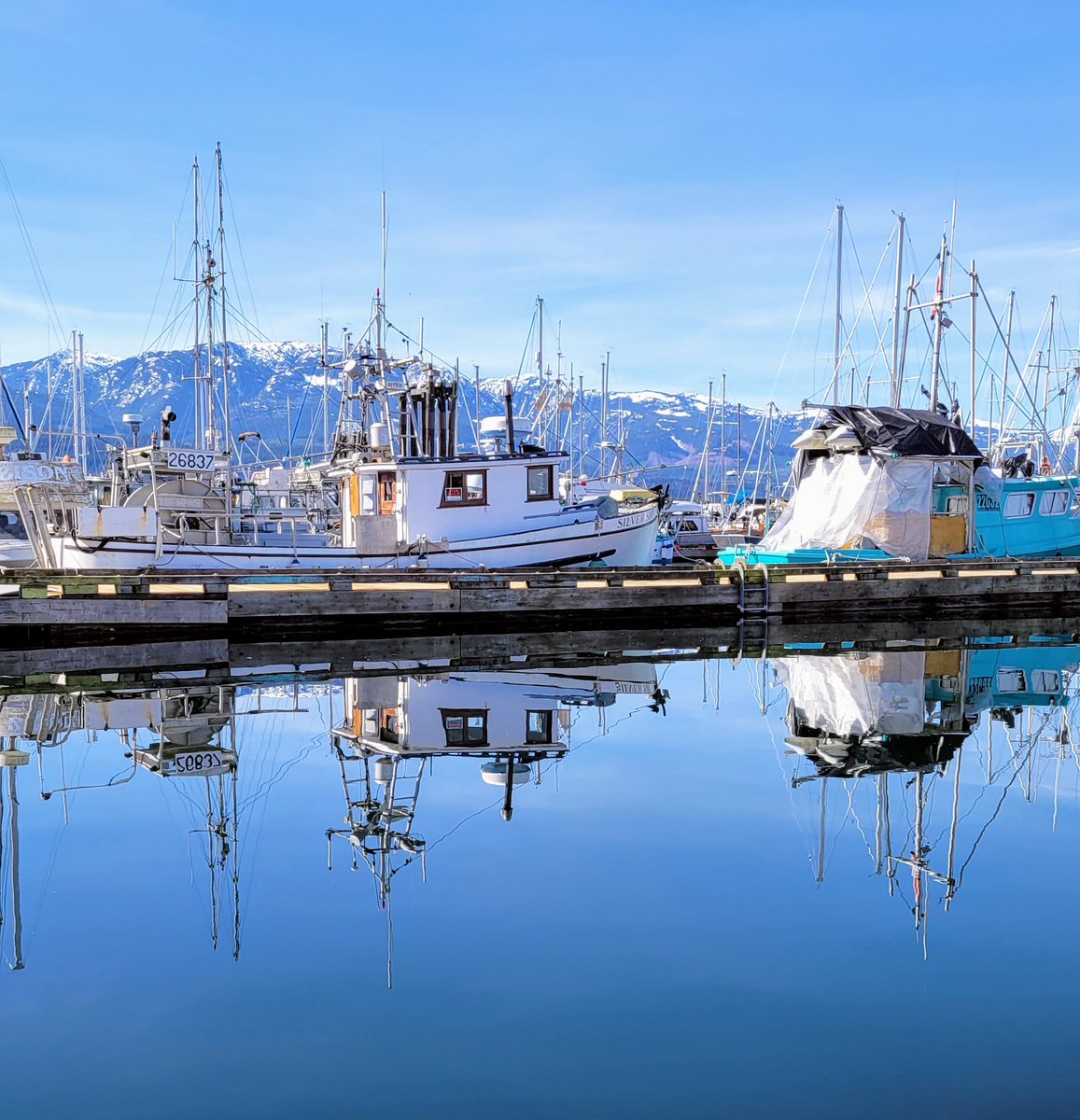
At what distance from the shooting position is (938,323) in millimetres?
33531

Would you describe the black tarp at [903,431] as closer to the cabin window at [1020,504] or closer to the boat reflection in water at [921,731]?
the cabin window at [1020,504]

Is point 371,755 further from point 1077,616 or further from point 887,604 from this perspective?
point 1077,616

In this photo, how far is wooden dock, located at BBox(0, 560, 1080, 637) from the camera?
20.9m

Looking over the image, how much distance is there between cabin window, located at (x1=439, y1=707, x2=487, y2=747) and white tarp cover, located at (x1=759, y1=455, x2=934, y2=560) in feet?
47.9

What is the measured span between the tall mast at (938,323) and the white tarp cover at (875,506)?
4.88 m

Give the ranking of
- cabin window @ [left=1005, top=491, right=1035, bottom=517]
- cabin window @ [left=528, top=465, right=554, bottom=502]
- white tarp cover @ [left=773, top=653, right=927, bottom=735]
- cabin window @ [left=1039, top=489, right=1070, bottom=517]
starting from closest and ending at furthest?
white tarp cover @ [left=773, top=653, right=927, bottom=735] < cabin window @ [left=528, top=465, right=554, bottom=502] < cabin window @ [left=1005, top=491, right=1035, bottom=517] < cabin window @ [left=1039, top=489, right=1070, bottom=517]

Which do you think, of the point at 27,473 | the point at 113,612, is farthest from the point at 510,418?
the point at 27,473

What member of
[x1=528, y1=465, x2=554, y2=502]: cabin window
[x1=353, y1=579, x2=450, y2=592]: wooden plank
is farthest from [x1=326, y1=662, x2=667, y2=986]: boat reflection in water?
[x1=528, y1=465, x2=554, y2=502]: cabin window

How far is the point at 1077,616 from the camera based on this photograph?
90.3 ft

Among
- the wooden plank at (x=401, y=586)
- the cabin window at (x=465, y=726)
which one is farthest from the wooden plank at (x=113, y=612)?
the cabin window at (x=465, y=726)

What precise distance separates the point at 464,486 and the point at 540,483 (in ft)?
6.16

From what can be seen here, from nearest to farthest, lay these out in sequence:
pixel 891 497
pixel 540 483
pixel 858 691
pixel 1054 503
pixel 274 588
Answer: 1. pixel 858 691
2. pixel 274 588
3. pixel 540 483
4. pixel 891 497
5. pixel 1054 503

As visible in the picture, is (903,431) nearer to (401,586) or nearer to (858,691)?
(858,691)

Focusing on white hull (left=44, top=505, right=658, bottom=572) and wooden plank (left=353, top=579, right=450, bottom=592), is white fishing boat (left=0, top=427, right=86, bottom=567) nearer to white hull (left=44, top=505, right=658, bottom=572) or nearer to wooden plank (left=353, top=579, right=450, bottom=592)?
white hull (left=44, top=505, right=658, bottom=572)
